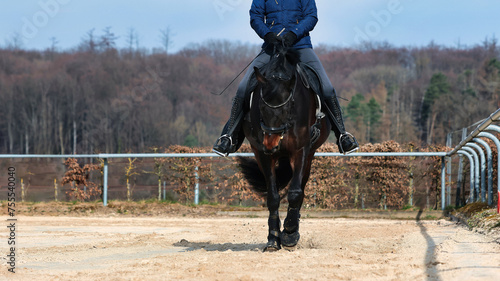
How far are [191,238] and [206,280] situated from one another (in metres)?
4.37

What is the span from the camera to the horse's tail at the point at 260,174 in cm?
799

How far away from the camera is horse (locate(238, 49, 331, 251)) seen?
21.1 ft

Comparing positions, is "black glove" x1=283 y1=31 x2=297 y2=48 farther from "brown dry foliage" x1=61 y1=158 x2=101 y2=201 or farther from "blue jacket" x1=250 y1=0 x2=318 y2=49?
"brown dry foliage" x1=61 y1=158 x2=101 y2=201

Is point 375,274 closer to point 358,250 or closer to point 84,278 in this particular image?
point 358,250

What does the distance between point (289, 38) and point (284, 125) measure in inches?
58.7

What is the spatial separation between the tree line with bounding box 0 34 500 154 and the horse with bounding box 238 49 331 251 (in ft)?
203

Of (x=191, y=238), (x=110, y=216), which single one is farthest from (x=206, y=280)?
(x=110, y=216)

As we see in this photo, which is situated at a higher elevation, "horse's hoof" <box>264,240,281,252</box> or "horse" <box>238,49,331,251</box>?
"horse" <box>238,49,331,251</box>

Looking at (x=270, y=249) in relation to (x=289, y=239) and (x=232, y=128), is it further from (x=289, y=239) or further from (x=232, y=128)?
(x=232, y=128)

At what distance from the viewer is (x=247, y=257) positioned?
6.07 m

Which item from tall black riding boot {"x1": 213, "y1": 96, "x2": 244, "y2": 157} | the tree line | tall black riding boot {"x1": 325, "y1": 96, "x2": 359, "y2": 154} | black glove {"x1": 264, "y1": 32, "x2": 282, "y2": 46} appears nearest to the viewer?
black glove {"x1": 264, "y1": 32, "x2": 282, "y2": 46}

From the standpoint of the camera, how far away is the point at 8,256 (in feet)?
21.6

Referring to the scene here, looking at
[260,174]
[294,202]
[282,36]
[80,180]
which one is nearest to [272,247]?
[294,202]

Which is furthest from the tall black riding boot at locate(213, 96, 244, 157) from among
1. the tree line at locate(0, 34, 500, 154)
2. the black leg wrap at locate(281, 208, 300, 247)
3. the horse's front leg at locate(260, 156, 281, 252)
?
the tree line at locate(0, 34, 500, 154)
